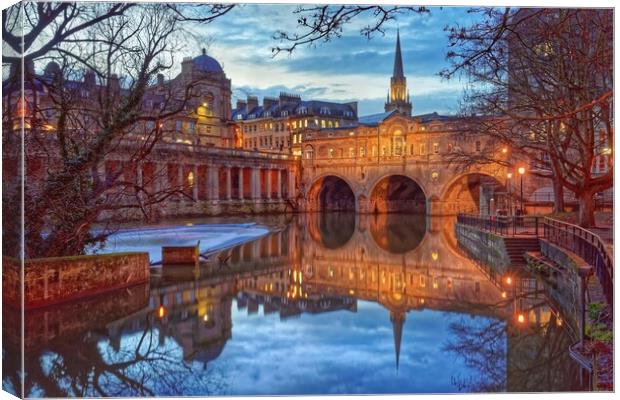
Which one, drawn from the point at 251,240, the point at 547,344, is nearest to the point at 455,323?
the point at 547,344

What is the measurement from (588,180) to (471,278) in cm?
466

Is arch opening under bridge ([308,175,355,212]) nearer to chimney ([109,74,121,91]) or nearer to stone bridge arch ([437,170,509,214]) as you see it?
stone bridge arch ([437,170,509,214])

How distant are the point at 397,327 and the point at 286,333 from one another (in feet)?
6.86

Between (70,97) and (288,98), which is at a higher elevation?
(288,98)

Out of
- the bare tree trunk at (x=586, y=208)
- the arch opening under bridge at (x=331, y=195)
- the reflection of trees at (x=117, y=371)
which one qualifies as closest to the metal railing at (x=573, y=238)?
the bare tree trunk at (x=586, y=208)

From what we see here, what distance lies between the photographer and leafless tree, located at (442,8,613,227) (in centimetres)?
928

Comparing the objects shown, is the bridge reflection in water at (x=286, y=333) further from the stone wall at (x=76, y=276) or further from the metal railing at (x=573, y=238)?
the metal railing at (x=573, y=238)

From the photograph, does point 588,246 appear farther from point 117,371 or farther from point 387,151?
point 387,151

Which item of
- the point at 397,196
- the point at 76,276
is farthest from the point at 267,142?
the point at 76,276

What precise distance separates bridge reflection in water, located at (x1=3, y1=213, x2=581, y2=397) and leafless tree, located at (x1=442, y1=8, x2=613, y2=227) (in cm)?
376

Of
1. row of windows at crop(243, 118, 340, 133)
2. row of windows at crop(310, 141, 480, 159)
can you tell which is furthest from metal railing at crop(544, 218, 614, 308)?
row of windows at crop(243, 118, 340, 133)

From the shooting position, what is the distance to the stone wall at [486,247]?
2144 centimetres

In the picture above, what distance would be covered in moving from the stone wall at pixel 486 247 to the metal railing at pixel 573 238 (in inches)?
14.3

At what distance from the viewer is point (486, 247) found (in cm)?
2505
